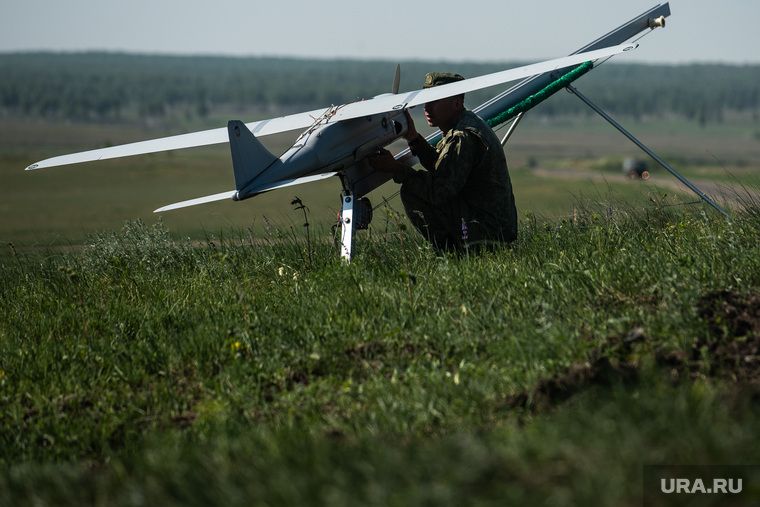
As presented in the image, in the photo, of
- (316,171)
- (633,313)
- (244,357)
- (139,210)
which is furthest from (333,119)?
(139,210)

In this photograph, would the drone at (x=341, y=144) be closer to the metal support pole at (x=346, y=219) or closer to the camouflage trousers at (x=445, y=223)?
the metal support pole at (x=346, y=219)

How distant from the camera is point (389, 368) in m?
5.47

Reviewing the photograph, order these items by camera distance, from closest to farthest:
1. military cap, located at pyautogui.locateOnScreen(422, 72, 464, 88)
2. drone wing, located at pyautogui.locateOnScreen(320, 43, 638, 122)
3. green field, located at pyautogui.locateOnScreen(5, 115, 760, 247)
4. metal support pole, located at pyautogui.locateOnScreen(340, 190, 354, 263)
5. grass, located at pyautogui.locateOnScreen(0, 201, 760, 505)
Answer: grass, located at pyautogui.locateOnScreen(0, 201, 760, 505) → drone wing, located at pyautogui.locateOnScreen(320, 43, 638, 122) → metal support pole, located at pyautogui.locateOnScreen(340, 190, 354, 263) → military cap, located at pyautogui.locateOnScreen(422, 72, 464, 88) → green field, located at pyautogui.locateOnScreen(5, 115, 760, 247)

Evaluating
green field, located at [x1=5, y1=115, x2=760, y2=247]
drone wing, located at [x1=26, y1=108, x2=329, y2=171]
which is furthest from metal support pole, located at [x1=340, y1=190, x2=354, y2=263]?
green field, located at [x1=5, y1=115, x2=760, y2=247]

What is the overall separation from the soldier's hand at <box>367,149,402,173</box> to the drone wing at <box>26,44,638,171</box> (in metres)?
0.42

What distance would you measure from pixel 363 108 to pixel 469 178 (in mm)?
1173

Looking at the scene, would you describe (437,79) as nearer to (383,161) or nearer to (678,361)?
(383,161)

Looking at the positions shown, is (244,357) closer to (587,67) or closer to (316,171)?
(316,171)

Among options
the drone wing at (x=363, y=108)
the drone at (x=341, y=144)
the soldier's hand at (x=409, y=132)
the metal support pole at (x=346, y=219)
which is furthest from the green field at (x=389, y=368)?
the drone wing at (x=363, y=108)

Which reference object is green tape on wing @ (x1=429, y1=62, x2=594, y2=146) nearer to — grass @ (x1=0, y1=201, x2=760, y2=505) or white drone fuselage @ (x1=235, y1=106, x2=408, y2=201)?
grass @ (x1=0, y1=201, x2=760, y2=505)

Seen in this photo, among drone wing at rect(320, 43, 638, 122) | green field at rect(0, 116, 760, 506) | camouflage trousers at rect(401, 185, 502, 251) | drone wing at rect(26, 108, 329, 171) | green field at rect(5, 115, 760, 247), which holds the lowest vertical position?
green field at rect(5, 115, 760, 247)

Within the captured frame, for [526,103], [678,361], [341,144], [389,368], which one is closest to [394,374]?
[389,368]

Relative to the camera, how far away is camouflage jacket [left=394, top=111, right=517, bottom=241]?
778cm

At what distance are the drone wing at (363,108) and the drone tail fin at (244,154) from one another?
1.71ft
